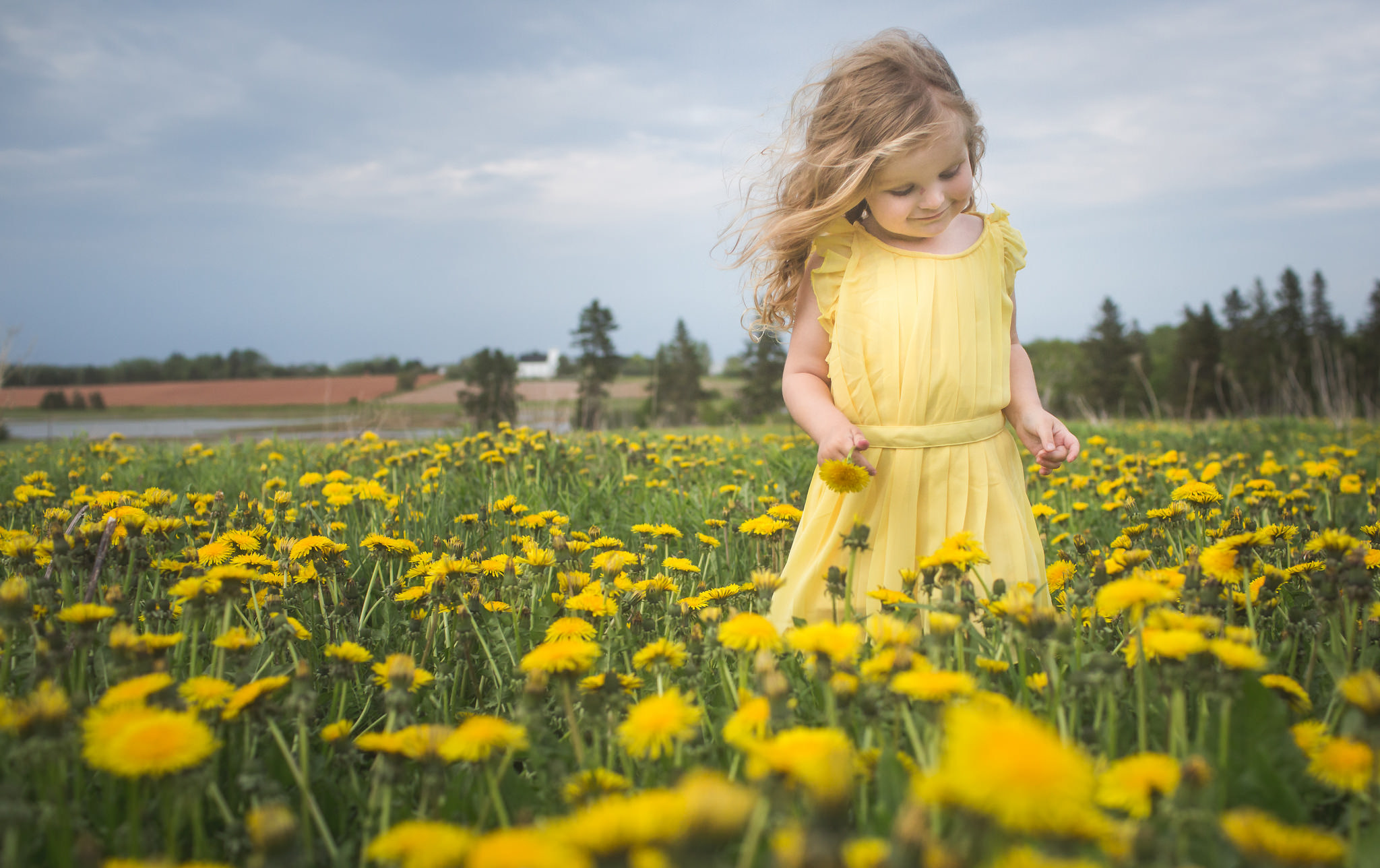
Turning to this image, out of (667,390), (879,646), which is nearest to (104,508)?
(879,646)

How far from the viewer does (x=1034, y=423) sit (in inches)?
85.4

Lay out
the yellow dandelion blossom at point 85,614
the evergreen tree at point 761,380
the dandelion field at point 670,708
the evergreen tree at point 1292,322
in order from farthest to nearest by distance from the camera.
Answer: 1. the evergreen tree at point 1292,322
2. the evergreen tree at point 761,380
3. the yellow dandelion blossom at point 85,614
4. the dandelion field at point 670,708

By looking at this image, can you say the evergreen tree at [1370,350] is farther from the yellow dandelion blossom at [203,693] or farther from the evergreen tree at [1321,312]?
the yellow dandelion blossom at [203,693]

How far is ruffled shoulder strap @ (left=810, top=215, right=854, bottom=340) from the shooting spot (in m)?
2.23

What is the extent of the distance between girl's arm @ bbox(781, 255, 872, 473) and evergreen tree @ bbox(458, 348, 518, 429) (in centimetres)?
469

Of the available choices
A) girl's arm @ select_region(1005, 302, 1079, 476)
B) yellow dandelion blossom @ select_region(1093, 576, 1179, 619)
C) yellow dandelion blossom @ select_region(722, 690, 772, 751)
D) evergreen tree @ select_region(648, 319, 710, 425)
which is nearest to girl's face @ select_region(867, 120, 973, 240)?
girl's arm @ select_region(1005, 302, 1079, 476)

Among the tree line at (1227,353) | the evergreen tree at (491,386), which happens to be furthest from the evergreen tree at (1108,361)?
the evergreen tree at (491,386)

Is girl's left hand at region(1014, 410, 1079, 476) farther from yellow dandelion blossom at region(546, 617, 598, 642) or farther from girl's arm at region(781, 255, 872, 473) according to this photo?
yellow dandelion blossom at region(546, 617, 598, 642)

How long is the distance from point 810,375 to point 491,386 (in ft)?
44.8

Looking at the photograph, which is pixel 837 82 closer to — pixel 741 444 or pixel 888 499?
pixel 888 499

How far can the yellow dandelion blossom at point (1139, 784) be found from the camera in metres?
0.83

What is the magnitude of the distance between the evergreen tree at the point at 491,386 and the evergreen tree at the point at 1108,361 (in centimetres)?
3760

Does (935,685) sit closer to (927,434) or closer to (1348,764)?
(1348,764)

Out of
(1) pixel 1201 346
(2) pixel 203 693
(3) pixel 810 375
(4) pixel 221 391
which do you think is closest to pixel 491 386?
(4) pixel 221 391
